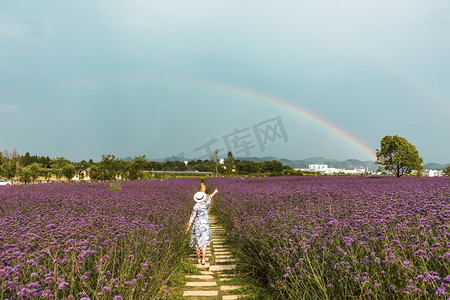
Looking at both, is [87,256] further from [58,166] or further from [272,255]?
[58,166]

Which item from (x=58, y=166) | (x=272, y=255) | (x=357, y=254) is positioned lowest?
(x=272, y=255)

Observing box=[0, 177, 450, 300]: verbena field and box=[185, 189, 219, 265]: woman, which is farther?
box=[185, 189, 219, 265]: woman

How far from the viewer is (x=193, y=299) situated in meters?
3.73

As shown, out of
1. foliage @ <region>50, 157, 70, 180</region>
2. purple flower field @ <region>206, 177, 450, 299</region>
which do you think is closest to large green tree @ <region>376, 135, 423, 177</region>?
purple flower field @ <region>206, 177, 450, 299</region>

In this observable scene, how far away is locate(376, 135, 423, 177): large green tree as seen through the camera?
38.0 meters

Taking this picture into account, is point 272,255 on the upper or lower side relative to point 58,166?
lower

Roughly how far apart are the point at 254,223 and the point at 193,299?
1.68 m

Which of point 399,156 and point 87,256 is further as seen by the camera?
point 399,156

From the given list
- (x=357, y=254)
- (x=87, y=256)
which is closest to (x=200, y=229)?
(x=87, y=256)

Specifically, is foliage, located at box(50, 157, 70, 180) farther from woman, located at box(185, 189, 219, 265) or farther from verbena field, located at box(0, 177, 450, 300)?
woman, located at box(185, 189, 219, 265)

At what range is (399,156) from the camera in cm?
3812

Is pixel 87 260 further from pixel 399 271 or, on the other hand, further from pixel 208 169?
pixel 208 169

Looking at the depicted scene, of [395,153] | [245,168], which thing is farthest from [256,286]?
[245,168]

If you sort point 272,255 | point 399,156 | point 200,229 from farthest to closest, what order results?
point 399,156
point 200,229
point 272,255
